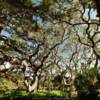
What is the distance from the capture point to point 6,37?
2341cm

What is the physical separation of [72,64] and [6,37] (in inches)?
860

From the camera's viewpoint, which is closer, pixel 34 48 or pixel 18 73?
pixel 34 48

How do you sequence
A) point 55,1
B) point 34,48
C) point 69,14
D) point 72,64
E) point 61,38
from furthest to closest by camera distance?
point 72,64 < point 61,38 < point 34,48 < point 69,14 < point 55,1

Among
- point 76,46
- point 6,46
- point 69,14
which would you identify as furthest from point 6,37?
point 76,46

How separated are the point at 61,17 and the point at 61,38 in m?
8.82

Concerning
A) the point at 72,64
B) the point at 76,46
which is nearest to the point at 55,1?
the point at 76,46

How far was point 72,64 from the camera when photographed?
43.9 metres

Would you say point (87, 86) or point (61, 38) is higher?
point (61, 38)

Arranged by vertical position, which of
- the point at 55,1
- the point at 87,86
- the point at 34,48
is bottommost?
the point at 87,86

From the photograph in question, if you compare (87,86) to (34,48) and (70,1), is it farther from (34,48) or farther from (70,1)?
(70,1)

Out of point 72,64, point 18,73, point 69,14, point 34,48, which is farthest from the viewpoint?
point 72,64

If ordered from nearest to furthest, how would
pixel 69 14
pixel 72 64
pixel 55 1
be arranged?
pixel 55 1 < pixel 69 14 < pixel 72 64

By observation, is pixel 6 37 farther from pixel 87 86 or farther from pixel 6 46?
pixel 87 86

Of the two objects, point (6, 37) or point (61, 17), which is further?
point (6, 37)
